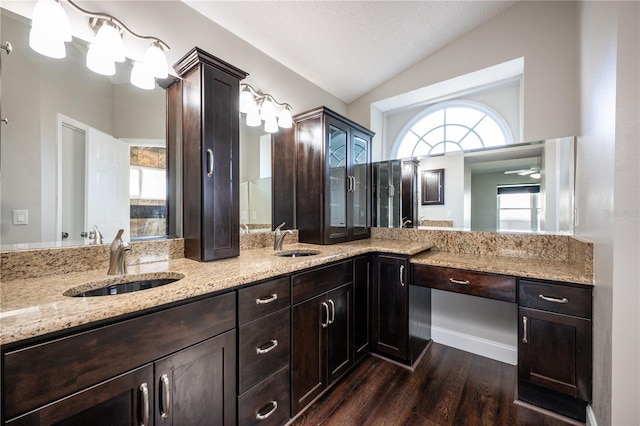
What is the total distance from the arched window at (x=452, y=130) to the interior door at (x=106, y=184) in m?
2.56

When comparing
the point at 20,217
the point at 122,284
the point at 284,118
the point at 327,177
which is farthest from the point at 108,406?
the point at 284,118

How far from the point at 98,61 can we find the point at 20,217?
2.72 ft

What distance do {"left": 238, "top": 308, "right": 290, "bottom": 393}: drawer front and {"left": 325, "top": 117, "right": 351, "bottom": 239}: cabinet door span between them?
3.35 feet

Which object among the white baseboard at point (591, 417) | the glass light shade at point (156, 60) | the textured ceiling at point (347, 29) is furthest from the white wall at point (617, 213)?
the glass light shade at point (156, 60)

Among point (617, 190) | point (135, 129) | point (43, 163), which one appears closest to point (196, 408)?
point (43, 163)

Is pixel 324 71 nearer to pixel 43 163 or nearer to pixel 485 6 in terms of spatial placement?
pixel 485 6

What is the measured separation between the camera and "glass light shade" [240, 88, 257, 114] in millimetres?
2033

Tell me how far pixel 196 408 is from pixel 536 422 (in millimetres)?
1878

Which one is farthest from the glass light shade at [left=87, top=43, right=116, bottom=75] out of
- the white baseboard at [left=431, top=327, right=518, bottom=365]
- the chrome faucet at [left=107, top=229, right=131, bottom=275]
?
the white baseboard at [left=431, top=327, right=518, bottom=365]

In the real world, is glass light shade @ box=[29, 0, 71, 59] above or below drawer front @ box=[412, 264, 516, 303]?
→ above

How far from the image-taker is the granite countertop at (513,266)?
150 centimetres

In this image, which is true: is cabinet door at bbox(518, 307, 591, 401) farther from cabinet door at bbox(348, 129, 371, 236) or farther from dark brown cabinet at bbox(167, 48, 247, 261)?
dark brown cabinet at bbox(167, 48, 247, 261)

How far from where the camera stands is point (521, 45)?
7.00ft

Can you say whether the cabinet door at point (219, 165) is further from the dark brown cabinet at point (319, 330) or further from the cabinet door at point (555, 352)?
the cabinet door at point (555, 352)
